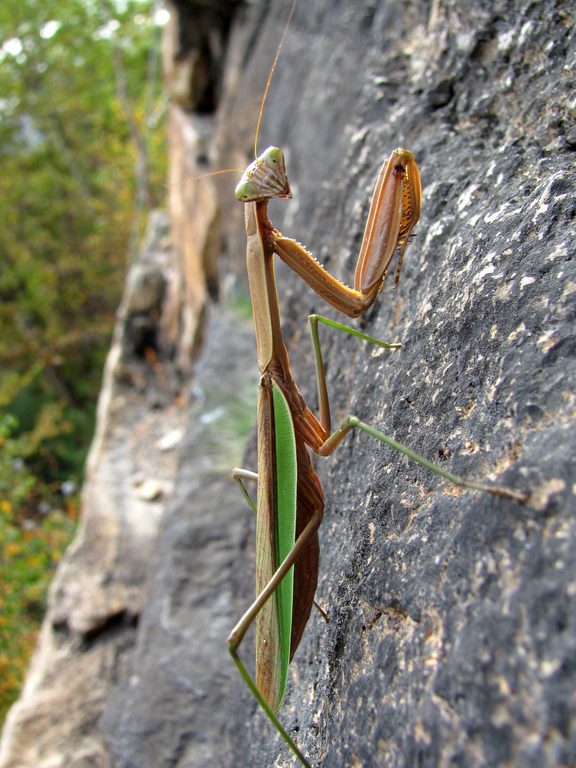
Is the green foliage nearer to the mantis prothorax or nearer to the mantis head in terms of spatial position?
the mantis prothorax

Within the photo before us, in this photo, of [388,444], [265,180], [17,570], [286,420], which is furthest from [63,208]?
[388,444]

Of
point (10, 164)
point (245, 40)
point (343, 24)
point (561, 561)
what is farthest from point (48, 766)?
point (10, 164)

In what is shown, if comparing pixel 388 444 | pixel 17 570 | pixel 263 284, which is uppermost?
pixel 263 284

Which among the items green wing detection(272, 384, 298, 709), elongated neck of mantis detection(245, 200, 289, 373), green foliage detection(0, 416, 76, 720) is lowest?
green foliage detection(0, 416, 76, 720)

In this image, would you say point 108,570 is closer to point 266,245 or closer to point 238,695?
point 238,695

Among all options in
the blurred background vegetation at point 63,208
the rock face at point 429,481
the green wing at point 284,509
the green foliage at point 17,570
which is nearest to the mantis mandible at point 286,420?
the green wing at point 284,509

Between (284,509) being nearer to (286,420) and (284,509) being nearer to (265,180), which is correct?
(286,420)

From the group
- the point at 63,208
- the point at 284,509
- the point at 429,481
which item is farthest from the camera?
the point at 63,208

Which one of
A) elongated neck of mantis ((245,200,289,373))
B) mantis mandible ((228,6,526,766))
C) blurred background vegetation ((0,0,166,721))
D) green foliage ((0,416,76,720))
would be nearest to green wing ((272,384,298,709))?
mantis mandible ((228,6,526,766))
